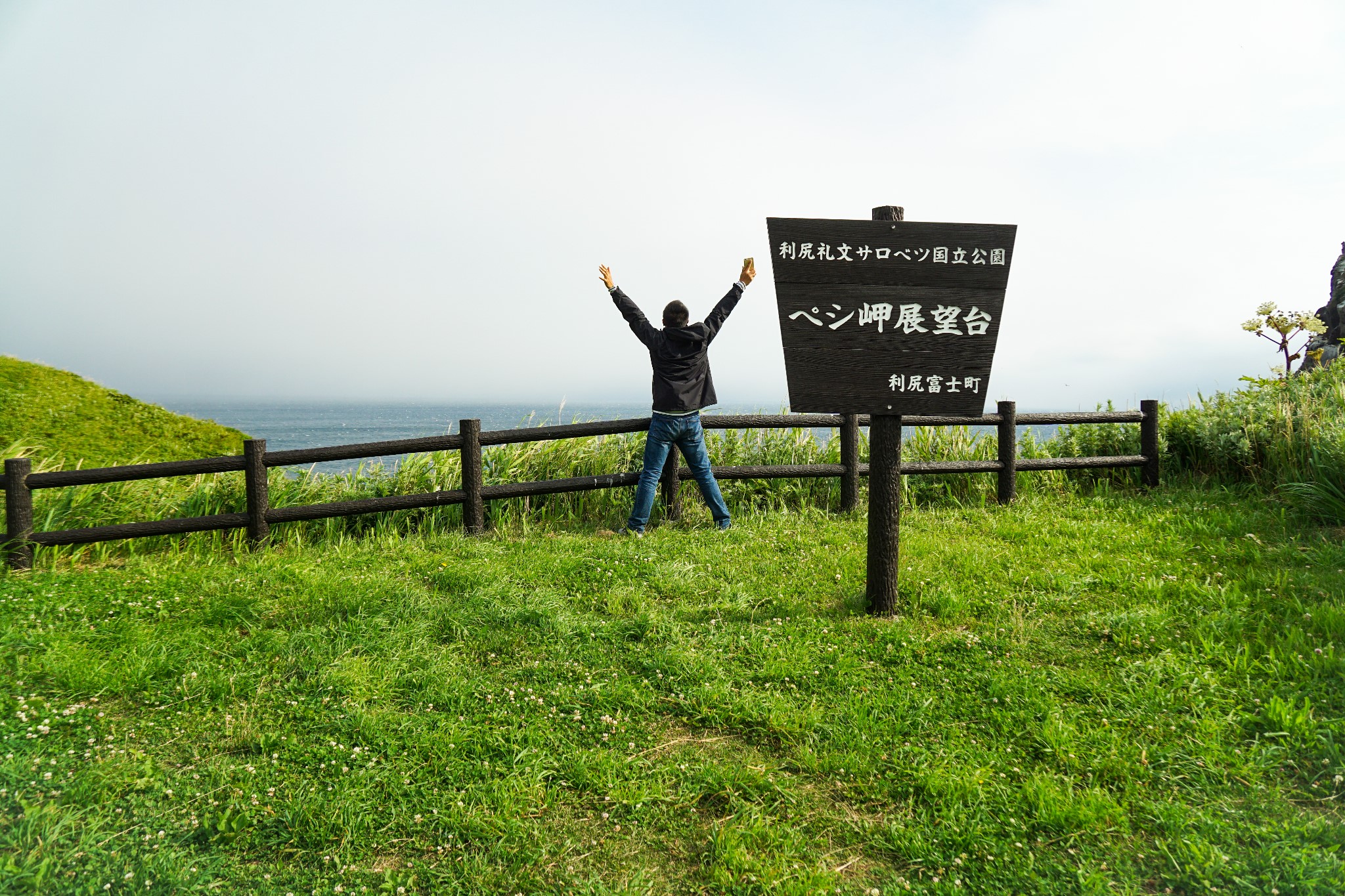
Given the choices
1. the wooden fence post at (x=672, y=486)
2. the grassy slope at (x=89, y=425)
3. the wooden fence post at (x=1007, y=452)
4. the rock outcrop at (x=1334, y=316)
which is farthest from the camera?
the rock outcrop at (x=1334, y=316)

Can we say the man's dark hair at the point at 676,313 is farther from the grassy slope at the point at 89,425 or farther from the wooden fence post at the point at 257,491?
the grassy slope at the point at 89,425

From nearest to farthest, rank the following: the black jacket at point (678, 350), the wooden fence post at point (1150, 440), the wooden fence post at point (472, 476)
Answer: the black jacket at point (678, 350), the wooden fence post at point (472, 476), the wooden fence post at point (1150, 440)

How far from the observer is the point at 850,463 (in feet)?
→ 29.2

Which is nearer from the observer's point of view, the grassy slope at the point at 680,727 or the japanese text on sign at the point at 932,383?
the grassy slope at the point at 680,727

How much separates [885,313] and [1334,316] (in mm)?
20481

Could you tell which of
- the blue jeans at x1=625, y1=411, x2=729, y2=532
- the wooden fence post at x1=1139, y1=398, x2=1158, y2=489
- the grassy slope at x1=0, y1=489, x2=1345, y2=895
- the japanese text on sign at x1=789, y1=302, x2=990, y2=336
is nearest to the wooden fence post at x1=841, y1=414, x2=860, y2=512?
the blue jeans at x1=625, y1=411, x2=729, y2=532

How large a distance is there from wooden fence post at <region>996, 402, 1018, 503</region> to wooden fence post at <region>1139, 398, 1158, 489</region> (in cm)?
183

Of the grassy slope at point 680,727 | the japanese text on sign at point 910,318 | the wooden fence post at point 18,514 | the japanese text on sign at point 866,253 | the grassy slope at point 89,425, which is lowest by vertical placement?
the grassy slope at point 680,727

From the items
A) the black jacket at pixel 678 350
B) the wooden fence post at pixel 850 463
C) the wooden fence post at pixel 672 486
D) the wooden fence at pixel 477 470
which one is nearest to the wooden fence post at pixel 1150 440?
the wooden fence at pixel 477 470

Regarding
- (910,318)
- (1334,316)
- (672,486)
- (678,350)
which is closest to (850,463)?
(672,486)

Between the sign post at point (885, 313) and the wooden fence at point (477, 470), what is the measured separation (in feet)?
9.52

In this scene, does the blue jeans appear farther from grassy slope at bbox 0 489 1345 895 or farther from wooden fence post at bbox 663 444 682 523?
grassy slope at bbox 0 489 1345 895

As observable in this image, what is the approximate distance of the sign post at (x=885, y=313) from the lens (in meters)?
5.44

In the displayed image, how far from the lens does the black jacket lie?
25.4 ft
